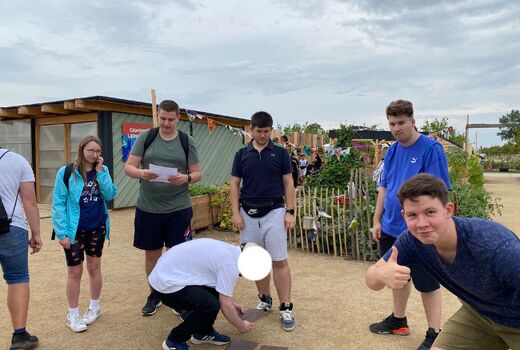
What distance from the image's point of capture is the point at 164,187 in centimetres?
385

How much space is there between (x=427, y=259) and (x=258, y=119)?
202 cm

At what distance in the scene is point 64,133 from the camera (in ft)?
38.9

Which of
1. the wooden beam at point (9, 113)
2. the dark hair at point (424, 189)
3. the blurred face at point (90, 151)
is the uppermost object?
the wooden beam at point (9, 113)

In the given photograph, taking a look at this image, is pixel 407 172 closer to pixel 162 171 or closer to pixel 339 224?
pixel 162 171

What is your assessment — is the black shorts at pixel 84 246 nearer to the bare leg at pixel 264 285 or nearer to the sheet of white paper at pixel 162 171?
the sheet of white paper at pixel 162 171

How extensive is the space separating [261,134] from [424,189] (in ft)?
6.54

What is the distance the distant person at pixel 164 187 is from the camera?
384 centimetres

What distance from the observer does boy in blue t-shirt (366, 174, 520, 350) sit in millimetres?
1878

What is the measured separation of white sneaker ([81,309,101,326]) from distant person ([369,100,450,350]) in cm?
266

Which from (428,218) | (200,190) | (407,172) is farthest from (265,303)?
(200,190)

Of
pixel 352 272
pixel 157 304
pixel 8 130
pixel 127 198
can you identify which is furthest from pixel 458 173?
pixel 8 130

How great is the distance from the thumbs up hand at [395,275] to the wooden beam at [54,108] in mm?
10687

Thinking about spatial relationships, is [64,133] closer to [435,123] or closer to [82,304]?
[82,304]

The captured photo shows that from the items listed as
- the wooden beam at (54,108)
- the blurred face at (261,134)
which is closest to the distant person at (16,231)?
the blurred face at (261,134)
